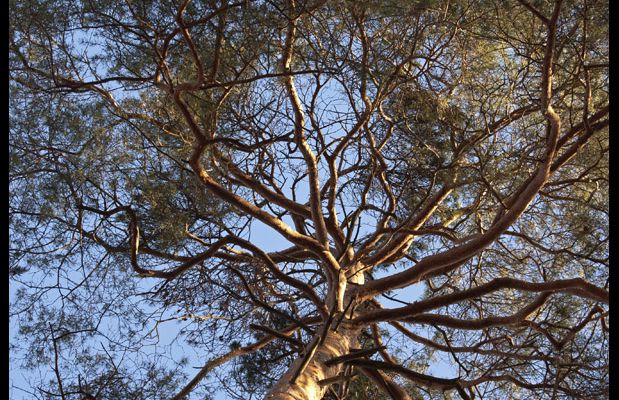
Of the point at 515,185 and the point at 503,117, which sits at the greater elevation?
the point at 503,117

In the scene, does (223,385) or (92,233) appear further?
(223,385)

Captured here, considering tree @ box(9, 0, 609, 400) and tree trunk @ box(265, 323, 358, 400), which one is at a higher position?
tree @ box(9, 0, 609, 400)

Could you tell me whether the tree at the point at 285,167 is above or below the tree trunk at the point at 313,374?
above

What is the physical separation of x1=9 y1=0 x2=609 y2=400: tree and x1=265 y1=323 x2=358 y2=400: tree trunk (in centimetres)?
1

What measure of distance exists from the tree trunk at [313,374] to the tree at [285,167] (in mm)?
13

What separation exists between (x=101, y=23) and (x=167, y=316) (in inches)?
74.6

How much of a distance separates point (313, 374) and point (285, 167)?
1.86 metres

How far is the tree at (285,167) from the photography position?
3.79 m

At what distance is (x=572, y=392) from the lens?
4.04 m

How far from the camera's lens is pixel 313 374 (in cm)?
350

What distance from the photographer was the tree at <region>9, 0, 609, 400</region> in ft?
12.4
